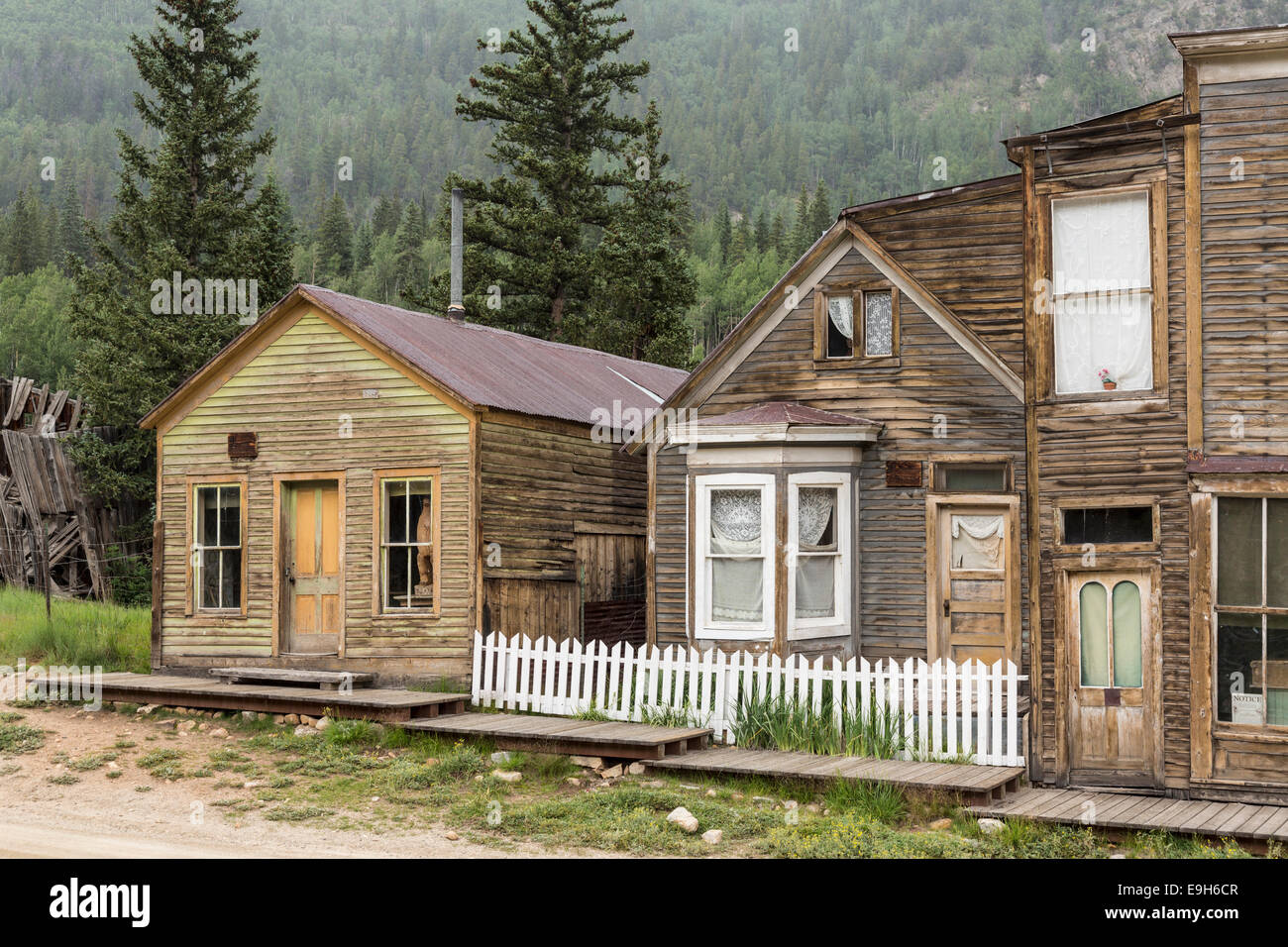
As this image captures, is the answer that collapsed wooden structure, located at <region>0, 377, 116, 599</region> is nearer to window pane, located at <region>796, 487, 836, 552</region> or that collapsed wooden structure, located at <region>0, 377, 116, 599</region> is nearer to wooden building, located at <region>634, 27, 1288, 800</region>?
wooden building, located at <region>634, 27, 1288, 800</region>

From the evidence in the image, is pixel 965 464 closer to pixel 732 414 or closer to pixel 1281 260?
pixel 732 414

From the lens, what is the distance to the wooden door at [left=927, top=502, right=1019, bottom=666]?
1561 centimetres

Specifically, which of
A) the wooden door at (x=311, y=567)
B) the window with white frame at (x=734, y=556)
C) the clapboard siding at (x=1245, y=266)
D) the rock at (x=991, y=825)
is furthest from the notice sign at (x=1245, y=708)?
the wooden door at (x=311, y=567)

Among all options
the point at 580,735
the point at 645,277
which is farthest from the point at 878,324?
the point at 645,277

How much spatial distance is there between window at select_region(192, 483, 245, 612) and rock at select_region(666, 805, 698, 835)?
32.0ft

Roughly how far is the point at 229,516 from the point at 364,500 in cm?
244

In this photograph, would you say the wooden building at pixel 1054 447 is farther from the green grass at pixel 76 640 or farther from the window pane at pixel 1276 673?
the green grass at pixel 76 640

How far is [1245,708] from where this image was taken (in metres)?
12.9

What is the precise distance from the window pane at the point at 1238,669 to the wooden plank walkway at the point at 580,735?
542cm

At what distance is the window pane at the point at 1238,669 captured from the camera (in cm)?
1284

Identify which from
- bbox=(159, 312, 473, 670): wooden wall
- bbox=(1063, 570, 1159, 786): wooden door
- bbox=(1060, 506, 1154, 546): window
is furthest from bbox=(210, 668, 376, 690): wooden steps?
bbox=(1060, 506, 1154, 546): window

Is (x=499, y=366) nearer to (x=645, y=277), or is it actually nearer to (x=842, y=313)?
(x=842, y=313)

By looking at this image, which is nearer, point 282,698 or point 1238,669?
point 1238,669

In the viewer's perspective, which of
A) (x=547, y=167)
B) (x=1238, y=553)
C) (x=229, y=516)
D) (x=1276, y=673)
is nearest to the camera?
(x=1276, y=673)
